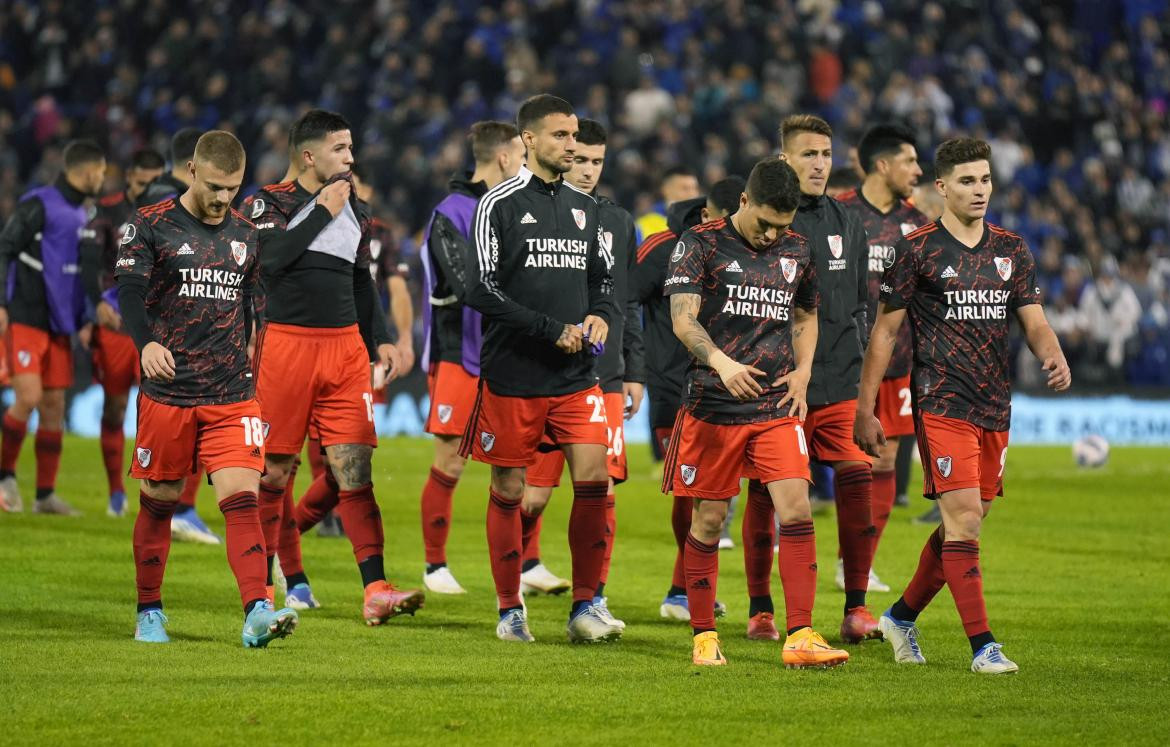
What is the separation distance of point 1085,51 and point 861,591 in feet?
77.5

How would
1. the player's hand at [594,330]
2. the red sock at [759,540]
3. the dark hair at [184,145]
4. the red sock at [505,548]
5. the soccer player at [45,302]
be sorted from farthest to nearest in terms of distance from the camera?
the soccer player at [45,302], the dark hair at [184,145], the red sock at [759,540], the red sock at [505,548], the player's hand at [594,330]

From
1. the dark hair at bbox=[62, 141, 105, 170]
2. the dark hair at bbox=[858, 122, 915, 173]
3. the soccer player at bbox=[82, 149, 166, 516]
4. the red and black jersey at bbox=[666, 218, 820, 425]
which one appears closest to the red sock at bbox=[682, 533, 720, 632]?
the red and black jersey at bbox=[666, 218, 820, 425]

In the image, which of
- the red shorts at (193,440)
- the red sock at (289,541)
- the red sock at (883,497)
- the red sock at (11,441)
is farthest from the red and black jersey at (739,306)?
the red sock at (11,441)

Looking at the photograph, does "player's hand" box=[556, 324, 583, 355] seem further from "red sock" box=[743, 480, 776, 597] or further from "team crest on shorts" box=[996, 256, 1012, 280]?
"team crest on shorts" box=[996, 256, 1012, 280]

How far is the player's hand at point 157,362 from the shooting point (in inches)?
305

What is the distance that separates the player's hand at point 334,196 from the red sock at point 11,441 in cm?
589

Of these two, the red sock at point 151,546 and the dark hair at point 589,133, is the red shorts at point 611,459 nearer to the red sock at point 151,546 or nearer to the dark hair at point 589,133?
→ the dark hair at point 589,133

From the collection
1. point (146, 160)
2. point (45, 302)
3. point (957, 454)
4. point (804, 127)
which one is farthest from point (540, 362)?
point (45, 302)

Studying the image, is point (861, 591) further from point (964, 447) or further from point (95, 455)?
point (95, 455)

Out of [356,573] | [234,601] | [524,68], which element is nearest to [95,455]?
[356,573]

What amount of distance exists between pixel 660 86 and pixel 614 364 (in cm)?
1899

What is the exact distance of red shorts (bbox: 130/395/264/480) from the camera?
26.3 feet

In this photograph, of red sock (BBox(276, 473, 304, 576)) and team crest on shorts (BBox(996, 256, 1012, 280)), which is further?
red sock (BBox(276, 473, 304, 576))

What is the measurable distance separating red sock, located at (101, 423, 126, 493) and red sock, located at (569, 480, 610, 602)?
6.05 m
